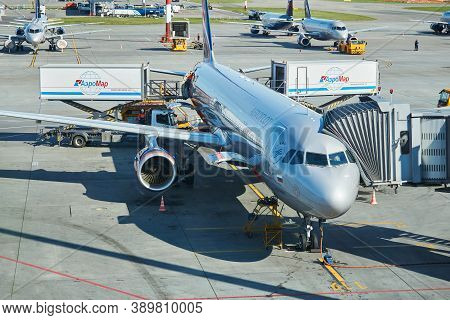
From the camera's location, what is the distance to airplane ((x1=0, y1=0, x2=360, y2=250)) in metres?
26.9

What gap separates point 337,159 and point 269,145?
364 cm

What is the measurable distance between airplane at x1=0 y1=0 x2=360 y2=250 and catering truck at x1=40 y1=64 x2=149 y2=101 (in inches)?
249

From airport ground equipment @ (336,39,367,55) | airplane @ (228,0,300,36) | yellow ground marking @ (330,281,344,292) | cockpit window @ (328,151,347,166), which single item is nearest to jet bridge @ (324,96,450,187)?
cockpit window @ (328,151,347,166)

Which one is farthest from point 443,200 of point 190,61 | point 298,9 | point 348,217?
Answer: point 298,9

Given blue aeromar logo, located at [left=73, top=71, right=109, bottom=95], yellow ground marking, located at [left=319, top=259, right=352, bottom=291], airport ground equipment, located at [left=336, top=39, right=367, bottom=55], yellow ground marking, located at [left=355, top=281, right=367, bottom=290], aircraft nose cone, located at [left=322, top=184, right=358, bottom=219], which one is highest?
airport ground equipment, located at [left=336, top=39, right=367, bottom=55]

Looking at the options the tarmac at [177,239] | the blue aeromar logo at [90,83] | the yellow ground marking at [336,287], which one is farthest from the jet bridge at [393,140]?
the blue aeromar logo at [90,83]

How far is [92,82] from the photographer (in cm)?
4969

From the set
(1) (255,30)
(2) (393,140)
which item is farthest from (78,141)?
(1) (255,30)

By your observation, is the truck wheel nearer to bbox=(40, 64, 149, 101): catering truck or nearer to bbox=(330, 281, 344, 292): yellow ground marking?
bbox=(40, 64, 149, 101): catering truck

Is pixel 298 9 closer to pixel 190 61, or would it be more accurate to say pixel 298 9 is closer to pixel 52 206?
pixel 190 61

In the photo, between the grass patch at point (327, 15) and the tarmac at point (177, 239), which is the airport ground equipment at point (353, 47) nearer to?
the grass patch at point (327, 15)

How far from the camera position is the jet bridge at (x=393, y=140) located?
28344mm

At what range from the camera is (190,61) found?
293 ft

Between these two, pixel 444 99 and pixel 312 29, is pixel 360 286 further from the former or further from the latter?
pixel 312 29
